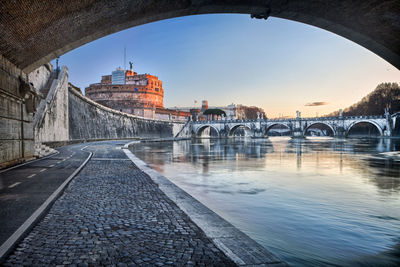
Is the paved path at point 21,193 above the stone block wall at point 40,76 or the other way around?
the other way around

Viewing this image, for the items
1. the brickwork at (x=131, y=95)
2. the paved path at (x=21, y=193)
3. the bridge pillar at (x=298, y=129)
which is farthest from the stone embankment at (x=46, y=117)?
the bridge pillar at (x=298, y=129)

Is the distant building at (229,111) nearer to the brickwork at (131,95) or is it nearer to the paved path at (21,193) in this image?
the brickwork at (131,95)

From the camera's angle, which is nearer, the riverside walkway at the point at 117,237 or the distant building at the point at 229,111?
the riverside walkway at the point at 117,237

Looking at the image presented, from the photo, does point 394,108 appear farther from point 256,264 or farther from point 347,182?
Result: point 256,264

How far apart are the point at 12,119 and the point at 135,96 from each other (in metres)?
88.4

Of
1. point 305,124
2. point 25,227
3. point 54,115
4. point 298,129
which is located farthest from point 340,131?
point 25,227

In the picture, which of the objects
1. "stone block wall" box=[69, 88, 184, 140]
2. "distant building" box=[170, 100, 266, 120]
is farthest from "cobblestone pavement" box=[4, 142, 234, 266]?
"distant building" box=[170, 100, 266, 120]

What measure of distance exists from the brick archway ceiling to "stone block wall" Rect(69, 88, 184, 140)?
2864 centimetres

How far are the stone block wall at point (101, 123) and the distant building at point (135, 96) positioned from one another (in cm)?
1562

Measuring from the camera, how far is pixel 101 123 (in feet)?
159

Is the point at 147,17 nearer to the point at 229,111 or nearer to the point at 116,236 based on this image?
the point at 116,236

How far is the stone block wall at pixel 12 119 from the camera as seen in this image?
10773mm

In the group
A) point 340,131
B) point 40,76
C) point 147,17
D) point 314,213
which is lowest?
point 314,213

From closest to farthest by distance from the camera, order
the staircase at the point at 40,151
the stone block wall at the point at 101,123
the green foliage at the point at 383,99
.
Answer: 1. the staircase at the point at 40,151
2. the stone block wall at the point at 101,123
3. the green foliage at the point at 383,99
